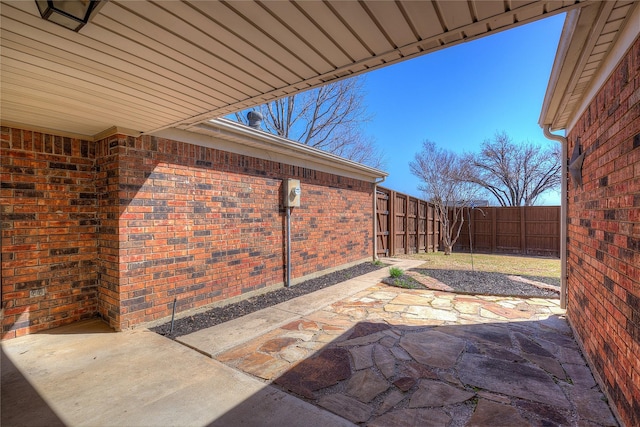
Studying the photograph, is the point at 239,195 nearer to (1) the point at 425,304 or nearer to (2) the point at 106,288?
(2) the point at 106,288

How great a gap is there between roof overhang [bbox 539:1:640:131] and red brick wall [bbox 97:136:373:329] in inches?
166

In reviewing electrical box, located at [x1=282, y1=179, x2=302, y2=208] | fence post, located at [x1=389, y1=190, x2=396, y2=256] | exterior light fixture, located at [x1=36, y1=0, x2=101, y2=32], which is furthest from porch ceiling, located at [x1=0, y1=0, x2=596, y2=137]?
fence post, located at [x1=389, y1=190, x2=396, y2=256]

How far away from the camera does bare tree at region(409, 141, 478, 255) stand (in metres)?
12.5

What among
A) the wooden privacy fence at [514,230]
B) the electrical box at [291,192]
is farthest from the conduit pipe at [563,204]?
the wooden privacy fence at [514,230]

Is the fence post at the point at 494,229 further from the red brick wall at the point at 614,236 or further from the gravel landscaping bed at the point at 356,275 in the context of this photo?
the red brick wall at the point at 614,236

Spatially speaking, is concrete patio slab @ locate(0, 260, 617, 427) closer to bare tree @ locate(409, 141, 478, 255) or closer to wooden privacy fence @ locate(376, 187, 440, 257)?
wooden privacy fence @ locate(376, 187, 440, 257)

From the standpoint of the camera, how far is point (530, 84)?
11.8 m

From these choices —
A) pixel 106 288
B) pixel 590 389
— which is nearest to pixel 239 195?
pixel 106 288

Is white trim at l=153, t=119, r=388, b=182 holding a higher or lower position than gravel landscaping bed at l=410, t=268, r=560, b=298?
higher

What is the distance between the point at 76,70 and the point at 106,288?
276 cm

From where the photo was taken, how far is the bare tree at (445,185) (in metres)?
12.5

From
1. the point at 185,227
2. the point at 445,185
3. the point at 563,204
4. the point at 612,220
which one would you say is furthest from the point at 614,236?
the point at 445,185

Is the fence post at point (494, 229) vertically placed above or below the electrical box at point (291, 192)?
below

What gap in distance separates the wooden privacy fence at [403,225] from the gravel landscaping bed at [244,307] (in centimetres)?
333
